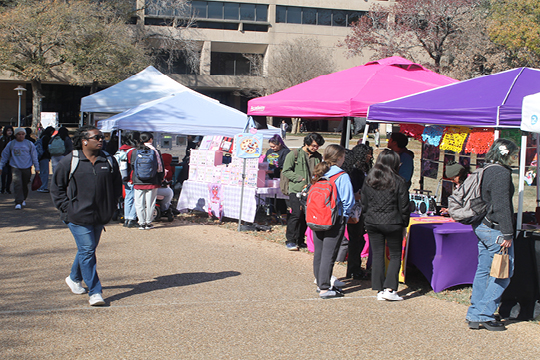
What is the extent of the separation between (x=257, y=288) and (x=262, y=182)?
4.00 metres

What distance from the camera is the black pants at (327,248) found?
5.52m

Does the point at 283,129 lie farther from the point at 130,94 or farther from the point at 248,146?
the point at 248,146

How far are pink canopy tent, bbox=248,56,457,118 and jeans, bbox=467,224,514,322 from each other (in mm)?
3745

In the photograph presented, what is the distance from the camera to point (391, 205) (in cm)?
535

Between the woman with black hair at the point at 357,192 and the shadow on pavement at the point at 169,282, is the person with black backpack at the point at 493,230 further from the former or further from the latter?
the shadow on pavement at the point at 169,282

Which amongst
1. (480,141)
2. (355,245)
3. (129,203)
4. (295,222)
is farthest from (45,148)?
(480,141)

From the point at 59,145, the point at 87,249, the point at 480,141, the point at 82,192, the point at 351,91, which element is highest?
the point at 351,91

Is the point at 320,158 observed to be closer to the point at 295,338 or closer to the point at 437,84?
the point at 437,84

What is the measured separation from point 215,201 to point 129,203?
1678 mm

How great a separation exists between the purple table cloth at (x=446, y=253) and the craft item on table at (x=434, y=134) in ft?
4.30

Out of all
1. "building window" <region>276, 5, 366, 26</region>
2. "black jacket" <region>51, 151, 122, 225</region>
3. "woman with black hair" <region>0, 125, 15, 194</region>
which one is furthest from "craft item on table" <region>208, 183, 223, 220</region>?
"building window" <region>276, 5, 366, 26</region>

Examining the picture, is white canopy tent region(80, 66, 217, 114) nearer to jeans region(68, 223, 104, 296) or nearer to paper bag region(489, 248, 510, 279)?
jeans region(68, 223, 104, 296)

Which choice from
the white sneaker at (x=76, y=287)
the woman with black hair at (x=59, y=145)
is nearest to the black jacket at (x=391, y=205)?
the white sneaker at (x=76, y=287)

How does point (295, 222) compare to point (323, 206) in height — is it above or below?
below
